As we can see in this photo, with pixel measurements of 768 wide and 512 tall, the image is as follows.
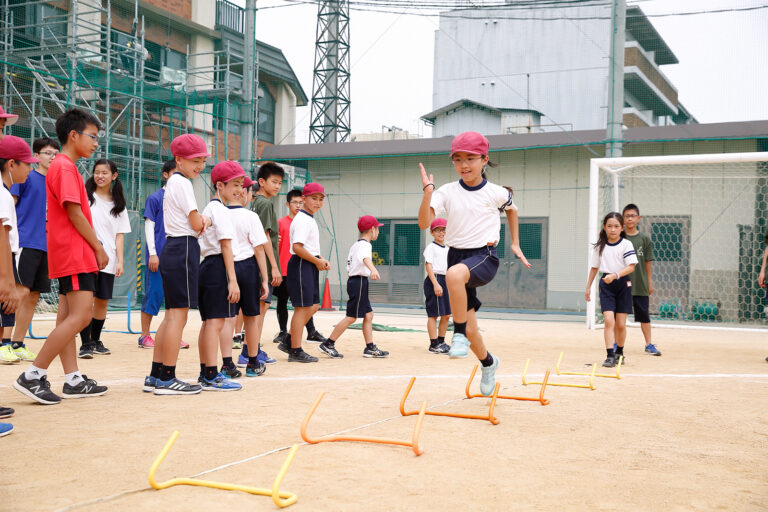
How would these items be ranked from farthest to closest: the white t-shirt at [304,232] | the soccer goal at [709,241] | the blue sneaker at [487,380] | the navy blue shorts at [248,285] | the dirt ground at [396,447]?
the soccer goal at [709,241]
the white t-shirt at [304,232]
the navy blue shorts at [248,285]
the blue sneaker at [487,380]
the dirt ground at [396,447]

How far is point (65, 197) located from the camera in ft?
14.1

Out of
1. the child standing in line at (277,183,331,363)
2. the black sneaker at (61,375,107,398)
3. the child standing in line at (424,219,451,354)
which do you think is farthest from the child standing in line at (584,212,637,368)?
the black sneaker at (61,375,107,398)

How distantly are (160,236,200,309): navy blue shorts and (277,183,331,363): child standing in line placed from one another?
195 cm

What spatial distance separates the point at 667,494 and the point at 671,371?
428 centimetres

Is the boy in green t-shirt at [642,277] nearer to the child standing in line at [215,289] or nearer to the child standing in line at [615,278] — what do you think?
the child standing in line at [615,278]

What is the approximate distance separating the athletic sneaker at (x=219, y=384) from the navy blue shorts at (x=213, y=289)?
1.45ft

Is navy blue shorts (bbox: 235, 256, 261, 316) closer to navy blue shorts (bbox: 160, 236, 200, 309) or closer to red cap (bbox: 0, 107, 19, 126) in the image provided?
navy blue shorts (bbox: 160, 236, 200, 309)

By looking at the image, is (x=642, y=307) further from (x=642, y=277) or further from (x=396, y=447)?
(x=396, y=447)

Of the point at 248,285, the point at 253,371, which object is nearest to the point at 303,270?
the point at 248,285

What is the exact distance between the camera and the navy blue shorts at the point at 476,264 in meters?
4.66

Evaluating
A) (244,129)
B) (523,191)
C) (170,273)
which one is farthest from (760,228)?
(170,273)

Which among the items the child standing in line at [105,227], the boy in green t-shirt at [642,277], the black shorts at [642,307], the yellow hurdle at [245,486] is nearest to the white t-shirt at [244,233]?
the child standing in line at [105,227]

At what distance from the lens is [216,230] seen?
5074 mm

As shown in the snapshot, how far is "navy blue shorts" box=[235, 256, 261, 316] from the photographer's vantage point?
218 inches
